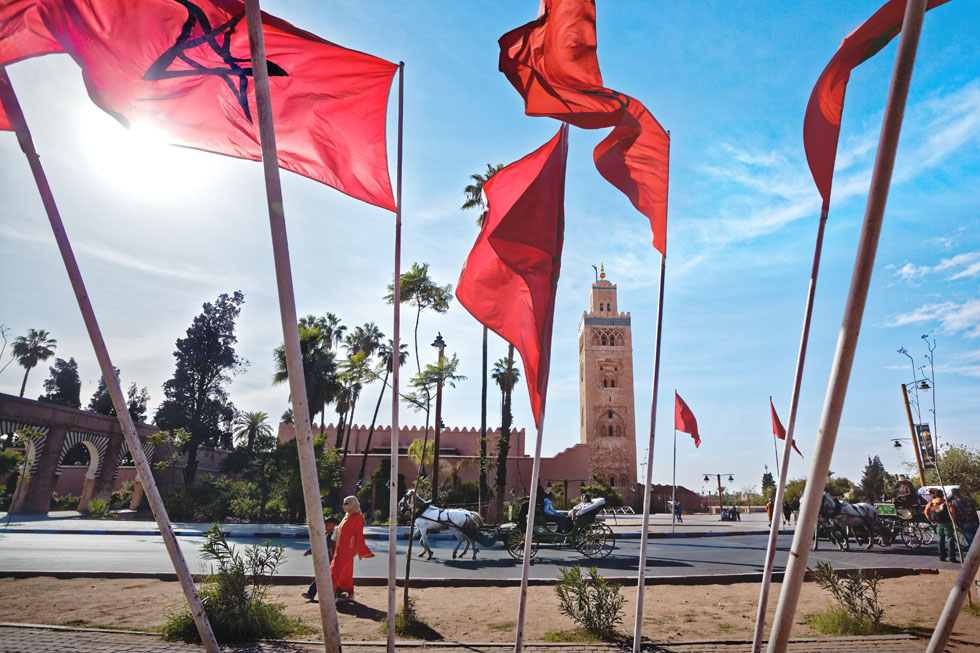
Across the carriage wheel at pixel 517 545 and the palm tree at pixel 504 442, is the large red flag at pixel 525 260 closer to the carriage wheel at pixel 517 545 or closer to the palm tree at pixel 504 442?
the carriage wheel at pixel 517 545

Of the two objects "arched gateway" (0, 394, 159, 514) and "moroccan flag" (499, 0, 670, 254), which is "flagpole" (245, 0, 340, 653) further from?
"arched gateway" (0, 394, 159, 514)

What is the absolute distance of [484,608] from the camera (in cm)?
819

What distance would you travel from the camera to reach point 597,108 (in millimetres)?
4930

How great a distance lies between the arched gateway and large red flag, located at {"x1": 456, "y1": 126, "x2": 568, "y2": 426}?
30.1m

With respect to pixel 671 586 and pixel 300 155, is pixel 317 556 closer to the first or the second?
pixel 300 155

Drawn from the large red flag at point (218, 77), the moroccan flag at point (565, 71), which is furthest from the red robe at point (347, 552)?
the moroccan flag at point (565, 71)

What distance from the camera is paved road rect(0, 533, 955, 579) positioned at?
468 inches

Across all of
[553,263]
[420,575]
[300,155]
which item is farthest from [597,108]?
[420,575]

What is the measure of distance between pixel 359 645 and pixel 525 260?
4529mm

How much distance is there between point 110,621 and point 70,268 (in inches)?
228

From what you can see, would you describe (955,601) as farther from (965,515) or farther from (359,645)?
(965,515)

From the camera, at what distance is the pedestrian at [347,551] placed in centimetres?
859

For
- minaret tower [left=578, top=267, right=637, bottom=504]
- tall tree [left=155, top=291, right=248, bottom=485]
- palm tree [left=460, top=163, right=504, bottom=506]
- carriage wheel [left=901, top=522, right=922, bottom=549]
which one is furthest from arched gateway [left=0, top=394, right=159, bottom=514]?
minaret tower [left=578, top=267, right=637, bottom=504]

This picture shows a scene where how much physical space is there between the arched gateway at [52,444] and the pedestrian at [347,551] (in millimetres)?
25573
